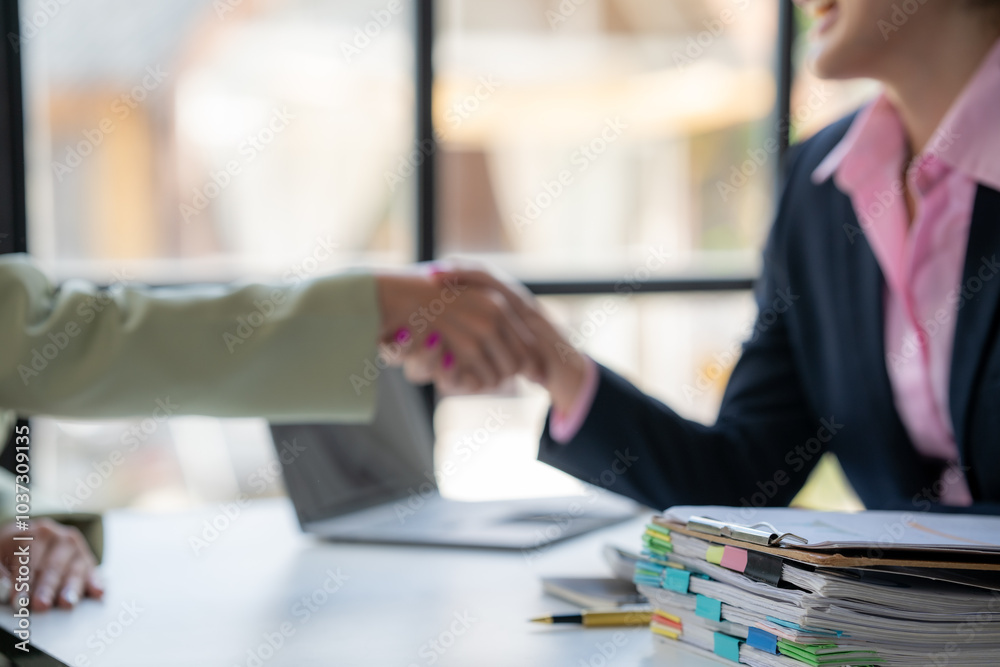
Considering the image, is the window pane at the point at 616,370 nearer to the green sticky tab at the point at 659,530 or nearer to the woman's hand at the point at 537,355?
the woman's hand at the point at 537,355

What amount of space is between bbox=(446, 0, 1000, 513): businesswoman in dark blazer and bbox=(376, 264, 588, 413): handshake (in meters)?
0.01

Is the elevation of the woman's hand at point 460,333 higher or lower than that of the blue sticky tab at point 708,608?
higher

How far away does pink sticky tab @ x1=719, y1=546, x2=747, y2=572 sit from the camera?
2.70 feet

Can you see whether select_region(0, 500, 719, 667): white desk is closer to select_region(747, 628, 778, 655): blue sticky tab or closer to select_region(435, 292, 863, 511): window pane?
select_region(747, 628, 778, 655): blue sticky tab

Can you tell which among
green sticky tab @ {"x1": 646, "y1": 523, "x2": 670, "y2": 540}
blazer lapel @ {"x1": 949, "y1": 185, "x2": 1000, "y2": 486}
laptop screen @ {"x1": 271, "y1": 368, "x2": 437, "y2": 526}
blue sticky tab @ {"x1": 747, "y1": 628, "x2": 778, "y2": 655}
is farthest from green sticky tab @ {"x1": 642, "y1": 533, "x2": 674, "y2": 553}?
laptop screen @ {"x1": 271, "y1": 368, "x2": 437, "y2": 526}

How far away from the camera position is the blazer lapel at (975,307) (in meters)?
1.14

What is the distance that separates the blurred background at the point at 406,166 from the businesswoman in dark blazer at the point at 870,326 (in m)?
0.33

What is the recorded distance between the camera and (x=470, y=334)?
1399 mm

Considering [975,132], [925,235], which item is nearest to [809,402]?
[925,235]

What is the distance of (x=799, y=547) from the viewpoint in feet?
2.56

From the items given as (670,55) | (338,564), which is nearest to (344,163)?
(670,55)

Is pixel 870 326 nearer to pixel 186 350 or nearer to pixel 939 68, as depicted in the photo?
pixel 939 68

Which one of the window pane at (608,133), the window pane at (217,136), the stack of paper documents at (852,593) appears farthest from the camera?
the window pane at (608,133)

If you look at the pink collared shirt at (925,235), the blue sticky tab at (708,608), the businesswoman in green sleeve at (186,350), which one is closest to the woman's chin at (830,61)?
the pink collared shirt at (925,235)
